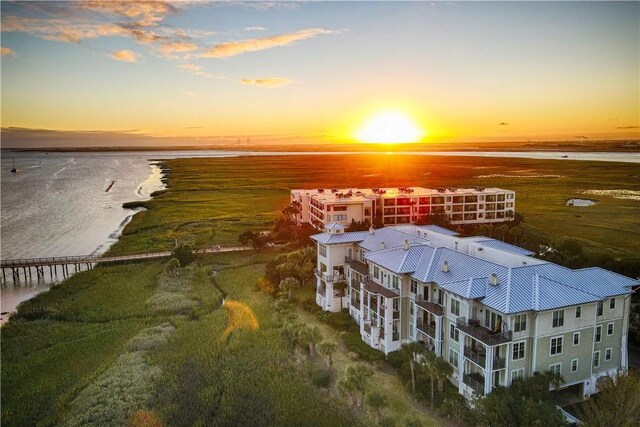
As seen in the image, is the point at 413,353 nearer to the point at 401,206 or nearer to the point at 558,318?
the point at 558,318

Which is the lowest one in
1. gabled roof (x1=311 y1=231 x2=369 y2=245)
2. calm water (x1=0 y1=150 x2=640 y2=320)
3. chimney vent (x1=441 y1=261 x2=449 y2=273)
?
calm water (x1=0 y1=150 x2=640 y2=320)

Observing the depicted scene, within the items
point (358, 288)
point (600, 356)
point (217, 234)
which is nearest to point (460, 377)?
point (600, 356)

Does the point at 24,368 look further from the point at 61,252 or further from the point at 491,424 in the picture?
the point at 61,252

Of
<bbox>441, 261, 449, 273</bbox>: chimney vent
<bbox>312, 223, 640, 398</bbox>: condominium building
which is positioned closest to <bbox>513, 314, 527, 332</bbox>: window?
<bbox>312, 223, 640, 398</bbox>: condominium building

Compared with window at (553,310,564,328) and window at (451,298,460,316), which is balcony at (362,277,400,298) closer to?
window at (451,298,460,316)

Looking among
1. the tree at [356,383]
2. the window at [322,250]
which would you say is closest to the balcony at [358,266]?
the window at [322,250]

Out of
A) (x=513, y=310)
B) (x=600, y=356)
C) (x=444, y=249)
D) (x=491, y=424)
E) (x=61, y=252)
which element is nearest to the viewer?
(x=491, y=424)

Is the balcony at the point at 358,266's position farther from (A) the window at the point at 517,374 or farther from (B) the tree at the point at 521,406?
(B) the tree at the point at 521,406
